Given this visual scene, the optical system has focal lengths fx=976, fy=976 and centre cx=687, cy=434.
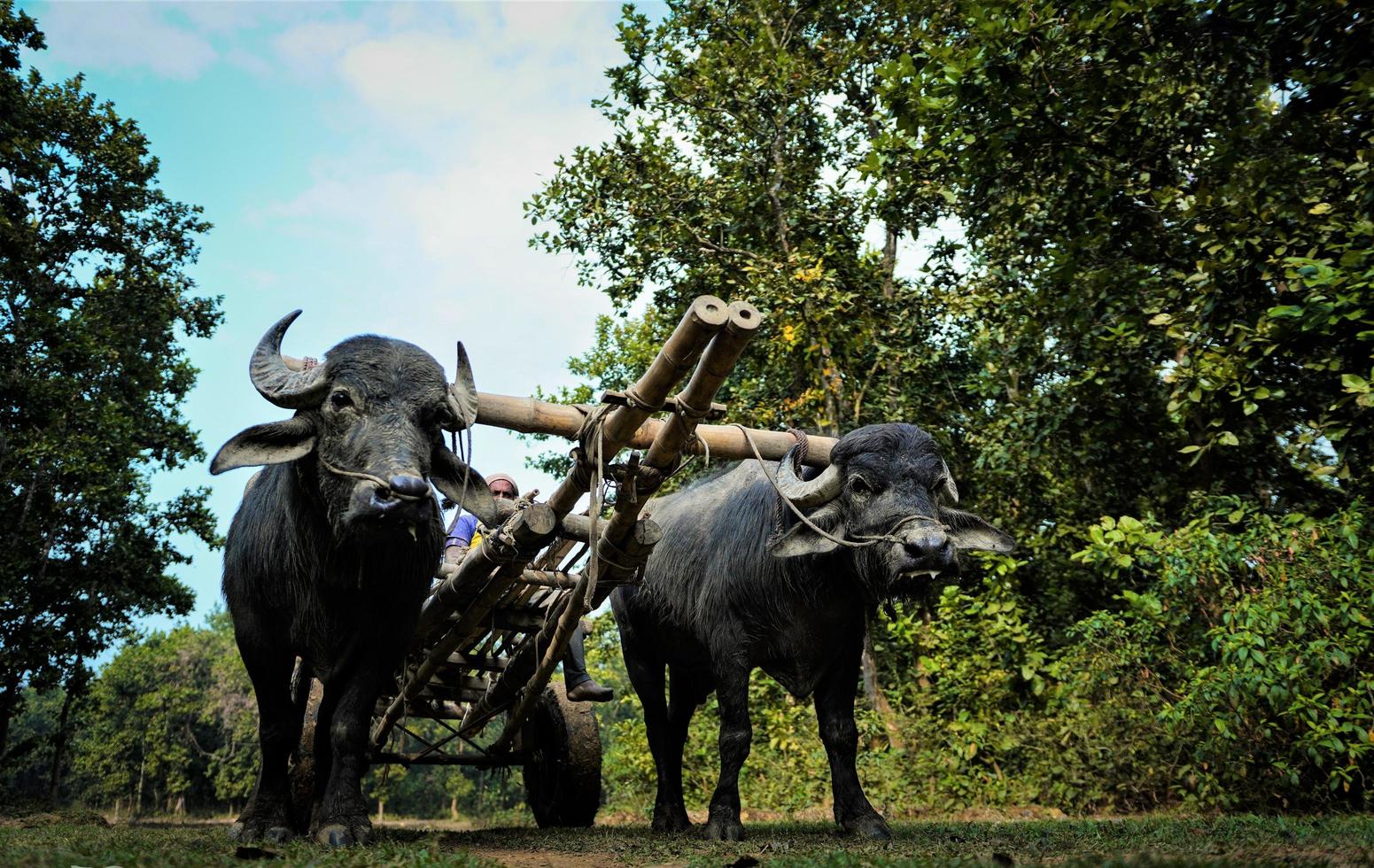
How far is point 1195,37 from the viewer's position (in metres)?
5.37

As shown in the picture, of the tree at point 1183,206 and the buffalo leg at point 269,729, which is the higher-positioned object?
the tree at point 1183,206

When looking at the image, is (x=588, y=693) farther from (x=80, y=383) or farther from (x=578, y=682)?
(x=80, y=383)

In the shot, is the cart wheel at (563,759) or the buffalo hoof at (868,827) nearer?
the buffalo hoof at (868,827)

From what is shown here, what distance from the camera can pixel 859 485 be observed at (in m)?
4.66

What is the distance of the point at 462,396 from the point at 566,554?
70.6 inches

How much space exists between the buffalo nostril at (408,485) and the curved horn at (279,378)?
63 centimetres

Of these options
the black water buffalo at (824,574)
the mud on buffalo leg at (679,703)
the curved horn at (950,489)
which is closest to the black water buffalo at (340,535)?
the black water buffalo at (824,574)

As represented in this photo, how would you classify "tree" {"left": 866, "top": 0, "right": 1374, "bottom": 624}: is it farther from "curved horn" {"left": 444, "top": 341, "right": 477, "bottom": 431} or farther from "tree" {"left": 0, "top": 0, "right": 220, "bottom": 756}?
"tree" {"left": 0, "top": 0, "right": 220, "bottom": 756}

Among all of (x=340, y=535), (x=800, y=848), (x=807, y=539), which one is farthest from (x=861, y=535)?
(x=340, y=535)

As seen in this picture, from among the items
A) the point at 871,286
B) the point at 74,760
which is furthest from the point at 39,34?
the point at 74,760

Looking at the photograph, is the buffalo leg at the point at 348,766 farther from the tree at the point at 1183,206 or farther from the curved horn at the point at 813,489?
the tree at the point at 1183,206

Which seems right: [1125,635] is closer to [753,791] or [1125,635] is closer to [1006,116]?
[1006,116]

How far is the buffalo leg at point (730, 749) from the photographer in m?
4.66

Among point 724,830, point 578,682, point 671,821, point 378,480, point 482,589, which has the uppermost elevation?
point 378,480
